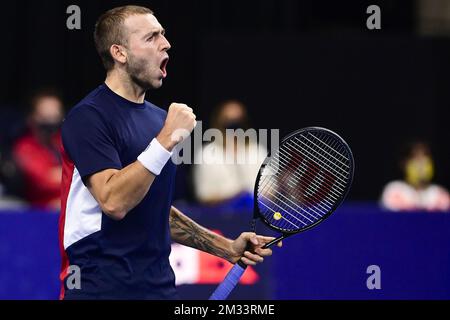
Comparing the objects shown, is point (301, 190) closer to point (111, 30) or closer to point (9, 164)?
point (111, 30)

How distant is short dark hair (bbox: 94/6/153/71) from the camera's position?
405cm

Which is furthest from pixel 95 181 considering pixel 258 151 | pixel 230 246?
pixel 258 151

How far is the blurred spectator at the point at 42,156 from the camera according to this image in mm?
7250

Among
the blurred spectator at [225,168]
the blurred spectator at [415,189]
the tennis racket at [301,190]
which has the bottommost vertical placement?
the blurred spectator at [415,189]

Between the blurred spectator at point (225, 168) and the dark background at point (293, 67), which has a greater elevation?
the dark background at point (293, 67)

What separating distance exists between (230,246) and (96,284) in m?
0.65

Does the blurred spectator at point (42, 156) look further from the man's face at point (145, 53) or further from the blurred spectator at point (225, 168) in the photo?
the man's face at point (145, 53)

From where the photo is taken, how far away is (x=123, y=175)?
3686 mm

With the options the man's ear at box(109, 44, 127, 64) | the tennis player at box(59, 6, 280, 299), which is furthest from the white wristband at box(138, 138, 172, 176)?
the man's ear at box(109, 44, 127, 64)

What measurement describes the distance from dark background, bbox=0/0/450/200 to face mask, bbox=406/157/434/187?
1.88 metres

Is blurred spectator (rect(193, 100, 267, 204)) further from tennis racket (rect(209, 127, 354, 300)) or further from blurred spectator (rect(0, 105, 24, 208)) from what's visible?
tennis racket (rect(209, 127, 354, 300))

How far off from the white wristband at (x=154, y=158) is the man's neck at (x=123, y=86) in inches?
16.0

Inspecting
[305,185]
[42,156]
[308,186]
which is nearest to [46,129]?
[42,156]

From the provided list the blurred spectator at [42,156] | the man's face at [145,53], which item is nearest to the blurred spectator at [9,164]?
the blurred spectator at [42,156]
